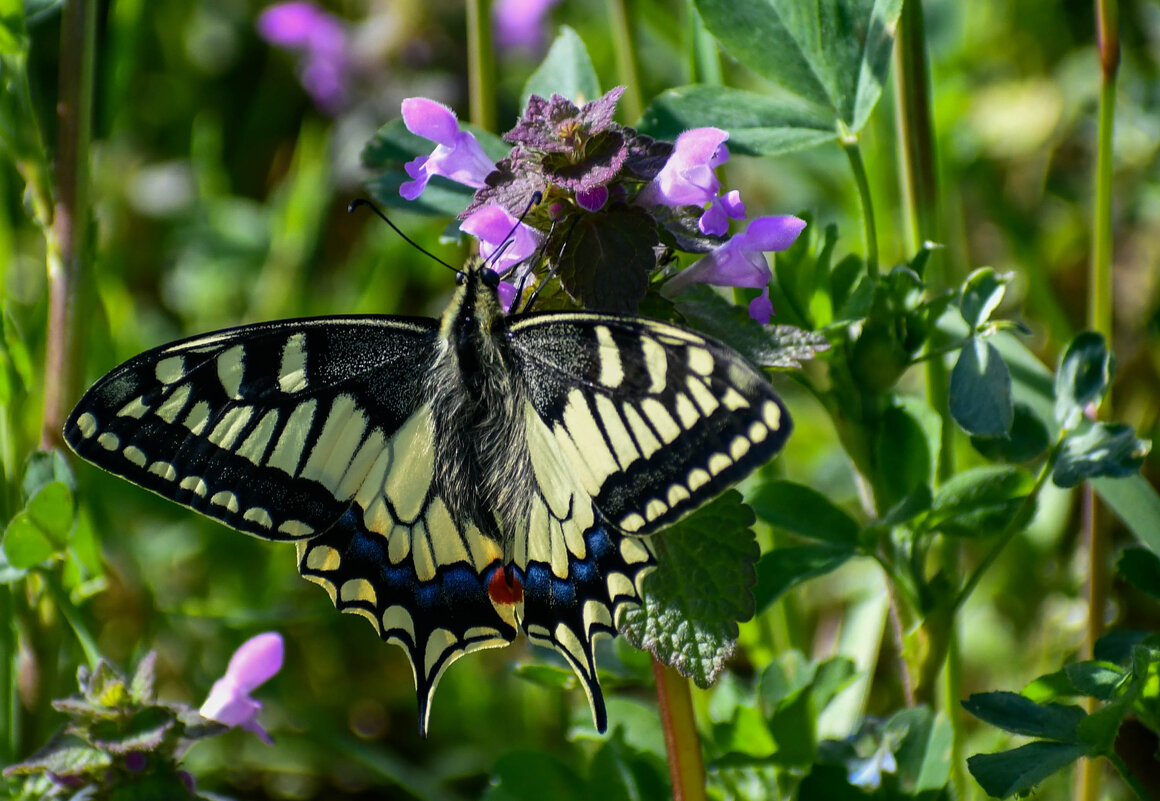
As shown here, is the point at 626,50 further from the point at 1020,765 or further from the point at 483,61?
the point at 1020,765

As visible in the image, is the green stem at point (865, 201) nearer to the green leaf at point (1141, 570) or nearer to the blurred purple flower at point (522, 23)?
the green leaf at point (1141, 570)

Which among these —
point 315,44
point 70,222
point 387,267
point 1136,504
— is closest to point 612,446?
point 1136,504

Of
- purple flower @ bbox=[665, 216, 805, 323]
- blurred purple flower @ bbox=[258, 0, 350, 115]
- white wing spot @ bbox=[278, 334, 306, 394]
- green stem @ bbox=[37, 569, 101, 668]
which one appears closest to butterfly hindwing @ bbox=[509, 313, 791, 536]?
purple flower @ bbox=[665, 216, 805, 323]

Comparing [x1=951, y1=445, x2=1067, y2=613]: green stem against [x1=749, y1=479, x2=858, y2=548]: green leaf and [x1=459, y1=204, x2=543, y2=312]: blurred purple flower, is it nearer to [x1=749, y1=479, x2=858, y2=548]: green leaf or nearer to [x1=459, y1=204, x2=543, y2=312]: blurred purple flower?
[x1=749, y1=479, x2=858, y2=548]: green leaf

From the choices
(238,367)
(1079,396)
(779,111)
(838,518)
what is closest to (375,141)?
(238,367)

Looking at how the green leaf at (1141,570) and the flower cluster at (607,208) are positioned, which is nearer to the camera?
the flower cluster at (607,208)

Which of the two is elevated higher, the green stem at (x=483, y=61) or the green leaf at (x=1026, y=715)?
the green stem at (x=483, y=61)

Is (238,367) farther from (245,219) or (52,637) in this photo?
(245,219)

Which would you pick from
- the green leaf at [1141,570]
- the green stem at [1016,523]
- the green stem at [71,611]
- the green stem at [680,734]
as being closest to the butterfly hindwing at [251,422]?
the green stem at [71,611]
